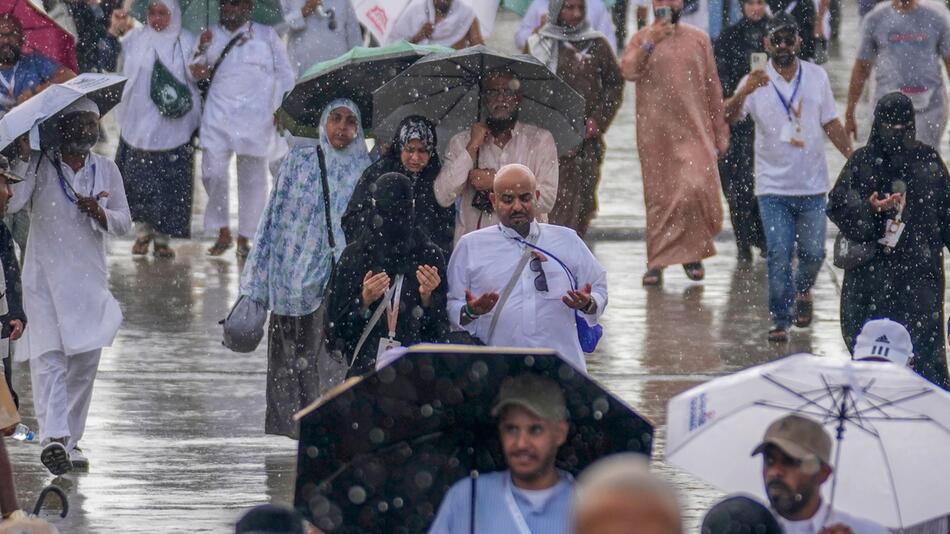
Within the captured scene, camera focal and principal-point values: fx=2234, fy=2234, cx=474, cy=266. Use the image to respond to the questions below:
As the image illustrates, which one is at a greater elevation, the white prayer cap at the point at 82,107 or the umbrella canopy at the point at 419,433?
the white prayer cap at the point at 82,107

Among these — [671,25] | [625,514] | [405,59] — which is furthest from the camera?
[671,25]

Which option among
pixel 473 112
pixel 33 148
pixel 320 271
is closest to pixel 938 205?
pixel 473 112

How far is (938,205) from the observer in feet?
32.1

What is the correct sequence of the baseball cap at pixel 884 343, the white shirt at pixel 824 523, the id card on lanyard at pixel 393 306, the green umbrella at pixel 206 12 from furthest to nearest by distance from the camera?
the green umbrella at pixel 206 12, the id card on lanyard at pixel 393 306, the baseball cap at pixel 884 343, the white shirt at pixel 824 523

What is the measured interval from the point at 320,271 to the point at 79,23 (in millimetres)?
9643

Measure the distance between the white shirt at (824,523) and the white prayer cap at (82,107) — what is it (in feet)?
15.0

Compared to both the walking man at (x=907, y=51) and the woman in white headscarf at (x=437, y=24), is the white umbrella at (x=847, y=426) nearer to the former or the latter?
the walking man at (x=907, y=51)

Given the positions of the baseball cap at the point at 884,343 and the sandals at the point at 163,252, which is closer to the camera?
the baseball cap at the point at 884,343

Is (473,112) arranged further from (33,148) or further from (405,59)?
(33,148)

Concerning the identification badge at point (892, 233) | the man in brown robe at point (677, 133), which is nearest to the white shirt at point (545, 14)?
the man in brown robe at point (677, 133)

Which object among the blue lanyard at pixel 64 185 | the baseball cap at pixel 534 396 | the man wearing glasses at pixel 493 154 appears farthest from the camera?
the man wearing glasses at pixel 493 154

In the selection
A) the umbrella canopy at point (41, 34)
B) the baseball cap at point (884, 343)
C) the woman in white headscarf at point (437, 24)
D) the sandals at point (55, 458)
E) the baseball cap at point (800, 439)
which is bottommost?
the sandals at point (55, 458)

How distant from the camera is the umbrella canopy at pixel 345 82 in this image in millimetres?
9719

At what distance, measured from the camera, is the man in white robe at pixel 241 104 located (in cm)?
1455
